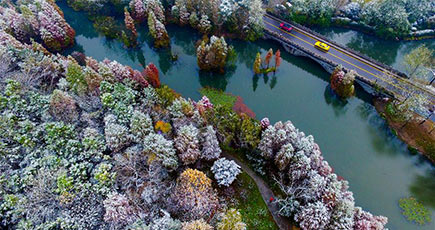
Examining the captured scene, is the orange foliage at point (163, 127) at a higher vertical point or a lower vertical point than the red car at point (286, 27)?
lower

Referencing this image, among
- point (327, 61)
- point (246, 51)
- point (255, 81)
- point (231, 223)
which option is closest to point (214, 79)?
point (255, 81)

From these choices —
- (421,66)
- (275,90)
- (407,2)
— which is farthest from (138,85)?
(407,2)

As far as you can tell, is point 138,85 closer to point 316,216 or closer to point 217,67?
point 217,67

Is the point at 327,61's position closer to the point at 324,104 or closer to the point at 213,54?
the point at 324,104

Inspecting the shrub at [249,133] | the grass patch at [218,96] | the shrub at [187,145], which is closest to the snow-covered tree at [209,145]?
the shrub at [187,145]

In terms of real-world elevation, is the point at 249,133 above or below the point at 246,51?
below

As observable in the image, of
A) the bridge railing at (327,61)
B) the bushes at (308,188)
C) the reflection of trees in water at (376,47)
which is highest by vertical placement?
the reflection of trees in water at (376,47)

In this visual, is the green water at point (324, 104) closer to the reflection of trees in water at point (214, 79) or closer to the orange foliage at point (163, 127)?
the reflection of trees in water at point (214, 79)
